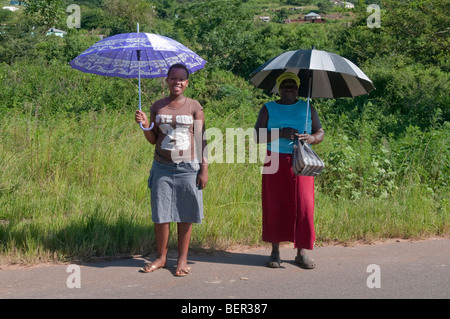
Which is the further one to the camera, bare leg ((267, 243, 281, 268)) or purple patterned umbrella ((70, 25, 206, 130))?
purple patterned umbrella ((70, 25, 206, 130))

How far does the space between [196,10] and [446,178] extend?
15792 mm

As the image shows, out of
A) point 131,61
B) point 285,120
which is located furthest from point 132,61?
point 285,120

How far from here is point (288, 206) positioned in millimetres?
4863

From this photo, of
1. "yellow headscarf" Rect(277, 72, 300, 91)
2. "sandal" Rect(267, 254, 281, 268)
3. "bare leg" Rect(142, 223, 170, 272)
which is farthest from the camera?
"sandal" Rect(267, 254, 281, 268)

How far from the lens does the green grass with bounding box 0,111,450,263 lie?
513 centimetres

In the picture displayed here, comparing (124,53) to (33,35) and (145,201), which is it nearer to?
(145,201)

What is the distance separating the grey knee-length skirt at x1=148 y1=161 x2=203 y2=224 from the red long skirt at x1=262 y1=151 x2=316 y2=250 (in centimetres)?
65

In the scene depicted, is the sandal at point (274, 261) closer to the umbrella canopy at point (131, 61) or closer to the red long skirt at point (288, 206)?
the red long skirt at point (288, 206)

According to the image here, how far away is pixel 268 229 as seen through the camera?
4.92 m

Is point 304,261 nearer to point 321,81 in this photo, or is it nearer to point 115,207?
point 321,81

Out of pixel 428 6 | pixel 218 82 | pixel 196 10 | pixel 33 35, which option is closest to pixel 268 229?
pixel 428 6

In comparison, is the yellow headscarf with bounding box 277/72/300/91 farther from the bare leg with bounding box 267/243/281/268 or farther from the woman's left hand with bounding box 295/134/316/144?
the bare leg with bounding box 267/243/281/268

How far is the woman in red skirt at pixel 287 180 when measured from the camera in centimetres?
479

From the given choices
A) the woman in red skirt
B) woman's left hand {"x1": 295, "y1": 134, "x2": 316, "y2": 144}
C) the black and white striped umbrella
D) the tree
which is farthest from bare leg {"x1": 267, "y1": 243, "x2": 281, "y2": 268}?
the tree
